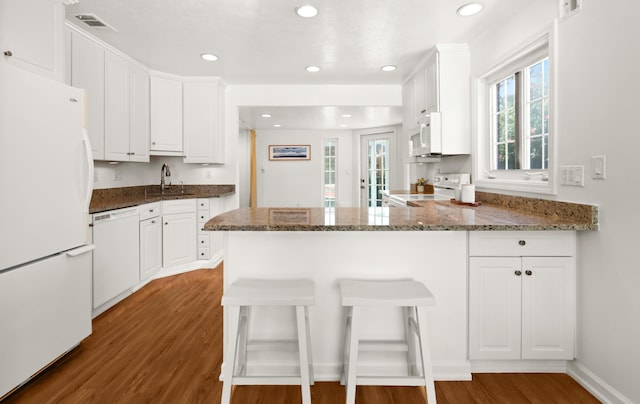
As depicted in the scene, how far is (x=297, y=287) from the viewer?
162 centimetres

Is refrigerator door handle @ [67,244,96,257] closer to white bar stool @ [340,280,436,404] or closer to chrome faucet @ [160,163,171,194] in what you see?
white bar stool @ [340,280,436,404]

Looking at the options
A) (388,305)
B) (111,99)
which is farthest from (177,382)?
(111,99)

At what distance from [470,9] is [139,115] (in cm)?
338

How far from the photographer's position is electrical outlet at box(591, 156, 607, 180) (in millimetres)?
1712

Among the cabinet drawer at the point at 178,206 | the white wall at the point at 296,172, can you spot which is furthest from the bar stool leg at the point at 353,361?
the white wall at the point at 296,172

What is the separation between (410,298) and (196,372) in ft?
4.33

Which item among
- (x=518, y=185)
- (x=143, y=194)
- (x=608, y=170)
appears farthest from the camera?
(x=143, y=194)

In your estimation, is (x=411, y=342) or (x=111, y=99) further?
(x=111, y=99)

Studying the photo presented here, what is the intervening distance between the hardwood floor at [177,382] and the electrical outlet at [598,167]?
1104mm

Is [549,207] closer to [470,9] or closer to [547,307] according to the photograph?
[547,307]

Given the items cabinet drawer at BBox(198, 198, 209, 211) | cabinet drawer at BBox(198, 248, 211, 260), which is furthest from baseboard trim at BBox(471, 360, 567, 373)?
cabinet drawer at BBox(198, 198, 209, 211)

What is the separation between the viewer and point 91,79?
120 inches

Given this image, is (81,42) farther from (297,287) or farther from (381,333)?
(381,333)

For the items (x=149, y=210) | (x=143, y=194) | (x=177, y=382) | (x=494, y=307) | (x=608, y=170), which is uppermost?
(x=608, y=170)
